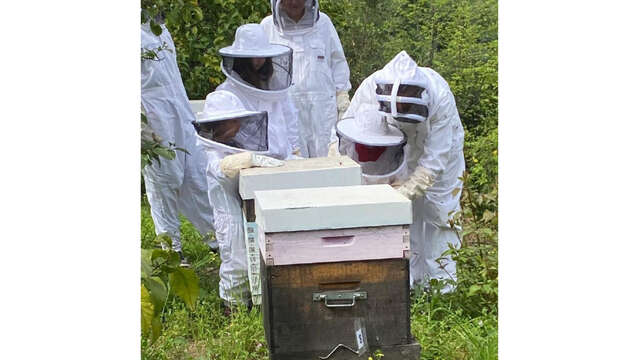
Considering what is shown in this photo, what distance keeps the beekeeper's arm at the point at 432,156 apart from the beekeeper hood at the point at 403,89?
0.53ft

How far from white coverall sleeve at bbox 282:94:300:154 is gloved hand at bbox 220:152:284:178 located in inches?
16.6

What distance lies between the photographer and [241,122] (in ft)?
12.9

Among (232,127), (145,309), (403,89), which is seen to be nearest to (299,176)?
(232,127)

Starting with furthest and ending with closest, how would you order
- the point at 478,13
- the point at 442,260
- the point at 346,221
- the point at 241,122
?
the point at 442,260 → the point at 241,122 → the point at 478,13 → the point at 346,221

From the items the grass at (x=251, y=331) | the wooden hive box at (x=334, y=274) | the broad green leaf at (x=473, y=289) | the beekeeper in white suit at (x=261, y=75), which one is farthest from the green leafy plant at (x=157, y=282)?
the broad green leaf at (x=473, y=289)

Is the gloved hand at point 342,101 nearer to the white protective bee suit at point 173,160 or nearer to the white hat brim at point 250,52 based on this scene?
the white hat brim at point 250,52

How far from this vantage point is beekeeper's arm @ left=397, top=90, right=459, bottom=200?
164 inches

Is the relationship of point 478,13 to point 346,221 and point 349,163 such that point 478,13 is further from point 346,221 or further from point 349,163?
point 346,221

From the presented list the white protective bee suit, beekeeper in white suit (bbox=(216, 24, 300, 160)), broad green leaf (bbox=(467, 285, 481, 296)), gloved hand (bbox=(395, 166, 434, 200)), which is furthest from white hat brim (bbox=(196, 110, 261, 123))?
broad green leaf (bbox=(467, 285, 481, 296))

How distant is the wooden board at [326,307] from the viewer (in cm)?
291

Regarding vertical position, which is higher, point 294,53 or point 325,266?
point 294,53

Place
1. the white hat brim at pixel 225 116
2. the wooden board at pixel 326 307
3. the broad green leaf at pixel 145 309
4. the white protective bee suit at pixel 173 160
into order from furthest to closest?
the white protective bee suit at pixel 173 160 → the white hat brim at pixel 225 116 → the wooden board at pixel 326 307 → the broad green leaf at pixel 145 309

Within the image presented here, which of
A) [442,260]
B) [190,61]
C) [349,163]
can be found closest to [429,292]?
[442,260]

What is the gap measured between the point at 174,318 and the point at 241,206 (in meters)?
0.64
